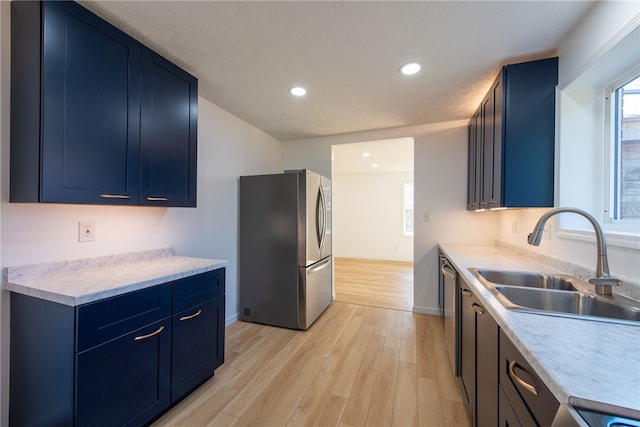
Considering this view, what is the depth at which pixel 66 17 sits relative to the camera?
1.26 m

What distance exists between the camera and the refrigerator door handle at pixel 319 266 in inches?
109

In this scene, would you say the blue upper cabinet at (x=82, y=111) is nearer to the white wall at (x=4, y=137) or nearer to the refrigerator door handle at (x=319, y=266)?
the white wall at (x=4, y=137)

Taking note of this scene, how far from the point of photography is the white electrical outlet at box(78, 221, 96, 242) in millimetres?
1571

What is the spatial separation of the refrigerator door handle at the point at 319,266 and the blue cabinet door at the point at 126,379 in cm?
150

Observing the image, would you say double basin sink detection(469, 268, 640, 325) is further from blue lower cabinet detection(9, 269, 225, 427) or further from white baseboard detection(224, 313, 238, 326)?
white baseboard detection(224, 313, 238, 326)

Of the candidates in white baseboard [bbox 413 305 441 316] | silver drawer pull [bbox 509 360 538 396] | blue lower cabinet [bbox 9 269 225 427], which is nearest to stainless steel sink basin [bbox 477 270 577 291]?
silver drawer pull [bbox 509 360 538 396]

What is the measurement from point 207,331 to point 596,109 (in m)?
2.94

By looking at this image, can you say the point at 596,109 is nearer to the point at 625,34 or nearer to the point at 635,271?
the point at 625,34

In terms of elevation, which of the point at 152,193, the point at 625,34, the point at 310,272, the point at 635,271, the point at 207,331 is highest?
the point at 625,34

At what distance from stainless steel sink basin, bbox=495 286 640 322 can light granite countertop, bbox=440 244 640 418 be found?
0.51 ft

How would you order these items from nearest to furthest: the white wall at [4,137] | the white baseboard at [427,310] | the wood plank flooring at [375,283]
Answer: the white wall at [4,137] → the white baseboard at [427,310] → the wood plank flooring at [375,283]

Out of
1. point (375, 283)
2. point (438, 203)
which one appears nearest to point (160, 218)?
point (438, 203)

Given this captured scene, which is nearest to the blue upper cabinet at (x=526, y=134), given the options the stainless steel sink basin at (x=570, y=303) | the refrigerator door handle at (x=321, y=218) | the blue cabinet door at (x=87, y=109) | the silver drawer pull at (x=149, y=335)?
the stainless steel sink basin at (x=570, y=303)

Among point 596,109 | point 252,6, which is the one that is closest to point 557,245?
point 596,109
